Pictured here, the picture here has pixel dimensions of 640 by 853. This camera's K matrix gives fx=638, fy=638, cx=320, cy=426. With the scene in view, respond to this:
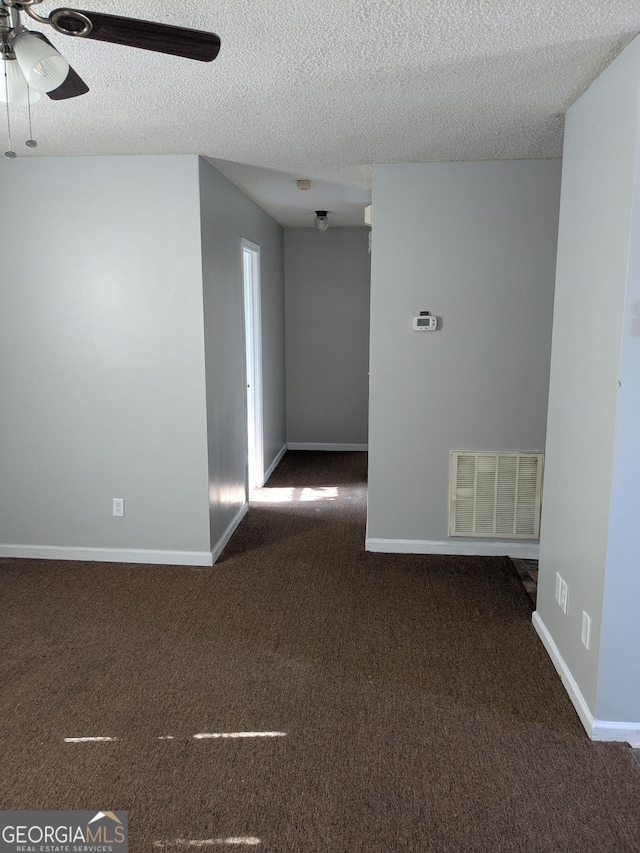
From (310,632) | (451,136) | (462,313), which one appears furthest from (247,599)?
(451,136)

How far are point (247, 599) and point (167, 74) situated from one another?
2.48 m

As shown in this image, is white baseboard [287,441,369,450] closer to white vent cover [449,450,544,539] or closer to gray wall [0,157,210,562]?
white vent cover [449,450,544,539]

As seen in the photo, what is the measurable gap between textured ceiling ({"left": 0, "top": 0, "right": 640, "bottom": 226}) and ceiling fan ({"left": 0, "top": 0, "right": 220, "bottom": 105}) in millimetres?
400

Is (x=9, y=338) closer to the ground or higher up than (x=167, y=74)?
→ closer to the ground

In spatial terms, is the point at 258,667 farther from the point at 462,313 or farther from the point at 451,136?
the point at 451,136

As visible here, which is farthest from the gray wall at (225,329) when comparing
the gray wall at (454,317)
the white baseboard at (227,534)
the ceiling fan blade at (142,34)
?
the ceiling fan blade at (142,34)

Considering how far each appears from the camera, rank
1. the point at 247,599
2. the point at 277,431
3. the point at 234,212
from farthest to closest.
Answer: the point at 277,431 → the point at 234,212 → the point at 247,599

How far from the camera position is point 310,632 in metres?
3.07

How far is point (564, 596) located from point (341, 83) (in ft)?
7.31

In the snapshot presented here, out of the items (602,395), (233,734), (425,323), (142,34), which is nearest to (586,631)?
(602,395)

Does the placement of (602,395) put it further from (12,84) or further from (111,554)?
(111,554)

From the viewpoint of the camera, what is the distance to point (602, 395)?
88.2 inches

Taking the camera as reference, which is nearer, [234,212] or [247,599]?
[247,599]

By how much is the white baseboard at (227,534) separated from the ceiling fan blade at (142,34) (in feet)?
9.53
